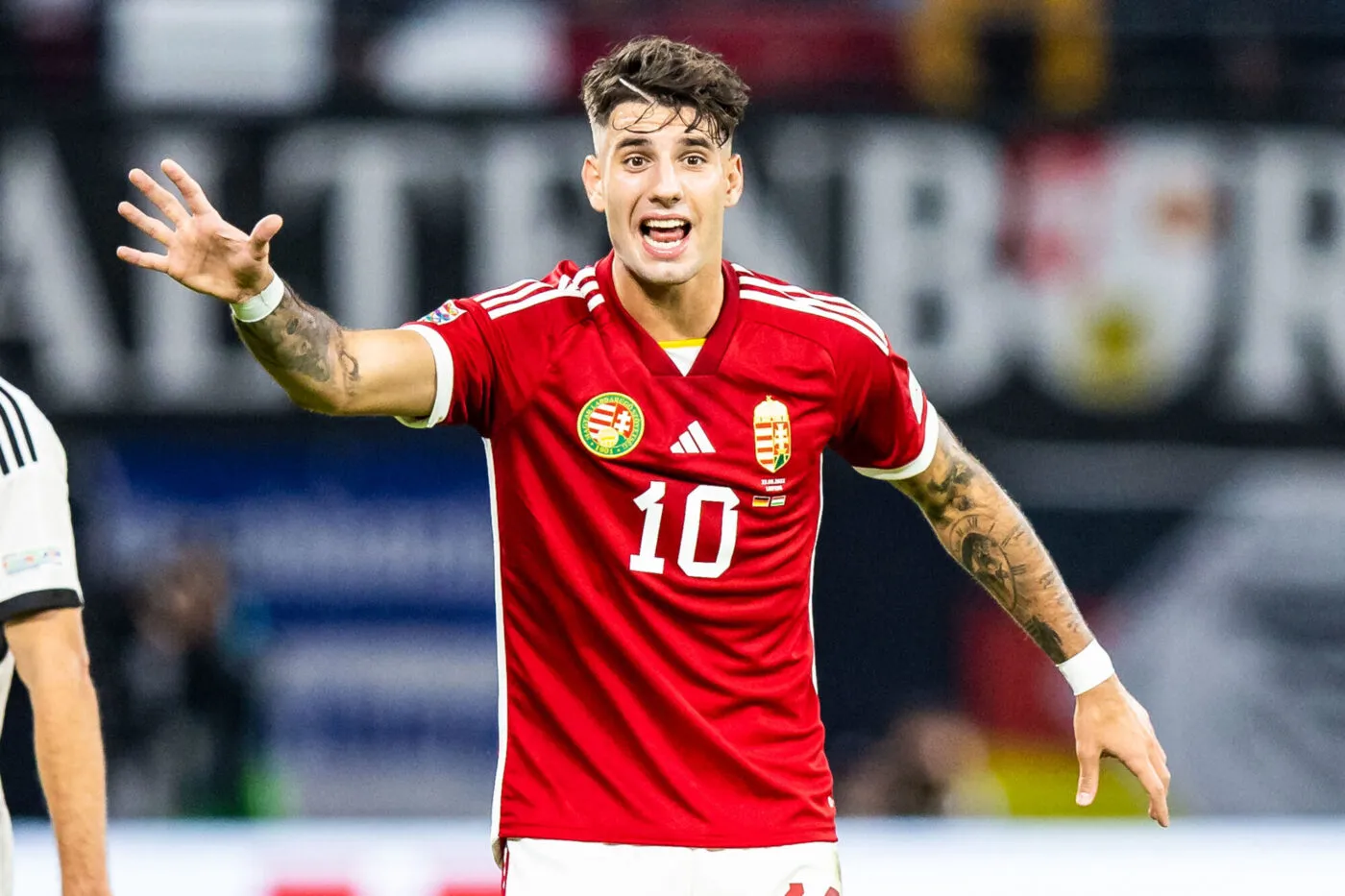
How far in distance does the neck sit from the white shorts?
960 mm

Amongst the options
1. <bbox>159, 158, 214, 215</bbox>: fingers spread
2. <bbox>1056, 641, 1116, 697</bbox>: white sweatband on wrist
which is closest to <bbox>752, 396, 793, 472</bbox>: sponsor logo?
<bbox>1056, 641, 1116, 697</bbox>: white sweatband on wrist

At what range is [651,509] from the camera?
3807mm

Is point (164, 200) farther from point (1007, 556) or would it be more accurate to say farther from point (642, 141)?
point (1007, 556)

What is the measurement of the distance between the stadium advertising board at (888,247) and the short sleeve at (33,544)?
225 inches

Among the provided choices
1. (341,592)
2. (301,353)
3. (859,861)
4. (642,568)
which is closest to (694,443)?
(642,568)

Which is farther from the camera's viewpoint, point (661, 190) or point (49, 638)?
point (661, 190)

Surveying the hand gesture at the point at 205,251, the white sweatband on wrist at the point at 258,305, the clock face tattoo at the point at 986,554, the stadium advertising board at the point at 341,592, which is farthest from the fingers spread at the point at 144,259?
the stadium advertising board at the point at 341,592

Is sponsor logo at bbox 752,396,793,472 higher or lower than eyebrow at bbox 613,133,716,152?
lower

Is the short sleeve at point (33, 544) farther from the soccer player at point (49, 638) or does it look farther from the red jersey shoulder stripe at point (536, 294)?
the red jersey shoulder stripe at point (536, 294)

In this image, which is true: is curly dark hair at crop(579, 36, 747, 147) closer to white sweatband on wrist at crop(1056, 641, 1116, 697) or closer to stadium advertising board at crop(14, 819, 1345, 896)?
white sweatband on wrist at crop(1056, 641, 1116, 697)

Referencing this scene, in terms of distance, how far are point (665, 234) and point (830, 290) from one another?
545cm

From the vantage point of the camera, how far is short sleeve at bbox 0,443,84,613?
342 cm

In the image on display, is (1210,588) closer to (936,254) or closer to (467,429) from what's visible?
(936,254)

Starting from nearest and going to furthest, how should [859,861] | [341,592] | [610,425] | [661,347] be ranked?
1. [610,425]
2. [661,347]
3. [859,861]
4. [341,592]
